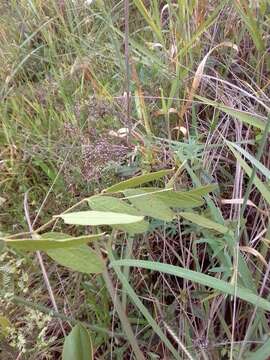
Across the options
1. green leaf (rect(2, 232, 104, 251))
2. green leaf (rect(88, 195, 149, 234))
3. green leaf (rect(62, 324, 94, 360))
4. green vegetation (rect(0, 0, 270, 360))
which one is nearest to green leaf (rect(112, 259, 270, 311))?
green vegetation (rect(0, 0, 270, 360))

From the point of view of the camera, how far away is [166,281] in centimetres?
91

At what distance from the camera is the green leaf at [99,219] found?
40cm

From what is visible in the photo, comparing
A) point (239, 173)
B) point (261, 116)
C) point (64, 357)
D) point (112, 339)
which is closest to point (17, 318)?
point (112, 339)

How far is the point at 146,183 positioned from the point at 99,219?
0.62 meters

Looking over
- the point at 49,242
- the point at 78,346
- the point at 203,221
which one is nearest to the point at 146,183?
the point at 203,221

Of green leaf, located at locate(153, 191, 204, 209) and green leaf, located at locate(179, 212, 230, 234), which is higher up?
green leaf, located at locate(153, 191, 204, 209)

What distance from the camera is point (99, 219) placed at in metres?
0.41

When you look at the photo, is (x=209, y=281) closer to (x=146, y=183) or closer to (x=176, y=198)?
(x=176, y=198)

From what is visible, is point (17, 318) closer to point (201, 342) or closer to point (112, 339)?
→ point (112, 339)

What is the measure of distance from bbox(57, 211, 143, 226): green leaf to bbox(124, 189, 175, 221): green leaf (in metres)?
0.10

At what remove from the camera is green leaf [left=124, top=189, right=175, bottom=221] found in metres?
0.52

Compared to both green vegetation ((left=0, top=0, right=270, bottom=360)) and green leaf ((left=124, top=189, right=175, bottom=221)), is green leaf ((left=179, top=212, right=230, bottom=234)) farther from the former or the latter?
green leaf ((left=124, top=189, right=175, bottom=221))

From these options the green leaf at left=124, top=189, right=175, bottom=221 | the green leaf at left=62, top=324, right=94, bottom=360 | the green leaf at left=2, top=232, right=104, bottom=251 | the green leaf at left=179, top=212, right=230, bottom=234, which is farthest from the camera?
the green leaf at left=179, top=212, right=230, bottom=234

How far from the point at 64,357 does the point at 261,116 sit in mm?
615
